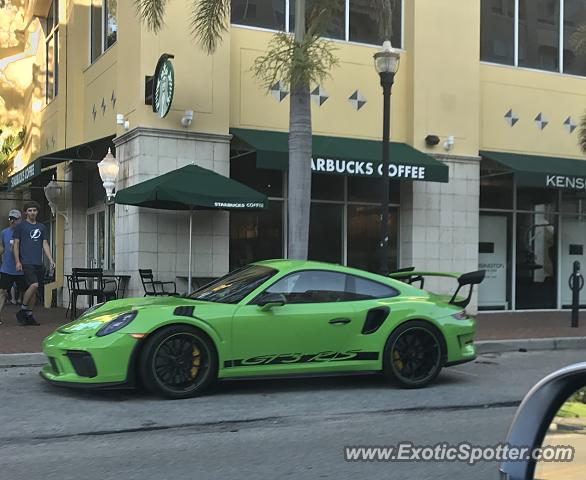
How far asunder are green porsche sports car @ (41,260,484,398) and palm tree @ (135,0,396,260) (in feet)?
10.3

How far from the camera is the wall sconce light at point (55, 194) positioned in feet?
53.1

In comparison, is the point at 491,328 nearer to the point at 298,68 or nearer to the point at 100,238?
the point at 298,68

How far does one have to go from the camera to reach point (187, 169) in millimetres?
11516

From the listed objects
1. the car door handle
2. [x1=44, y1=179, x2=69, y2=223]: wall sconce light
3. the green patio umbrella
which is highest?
[x1=44, y1=179, x2=69, y2=223]: wall sconce light

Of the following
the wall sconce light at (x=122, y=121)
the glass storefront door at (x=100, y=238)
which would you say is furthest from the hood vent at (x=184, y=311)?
the glass storefront door at (x=100, y=238)

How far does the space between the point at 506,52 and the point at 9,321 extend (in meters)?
12.6

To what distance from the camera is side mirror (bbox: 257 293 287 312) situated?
6.70 m

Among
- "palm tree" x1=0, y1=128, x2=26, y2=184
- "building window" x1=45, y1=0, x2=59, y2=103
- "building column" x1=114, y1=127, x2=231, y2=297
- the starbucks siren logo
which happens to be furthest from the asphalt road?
"palm tree" x1=0, y1=128, x2=26, y2=184

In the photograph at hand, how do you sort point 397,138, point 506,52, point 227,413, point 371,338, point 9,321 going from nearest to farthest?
point 227,413 → point 371,338 → point 9,321 → point 397,138 → point 506,52

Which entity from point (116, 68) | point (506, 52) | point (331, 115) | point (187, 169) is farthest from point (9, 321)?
point (506, 52)

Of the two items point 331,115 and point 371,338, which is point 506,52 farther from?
point 371,338

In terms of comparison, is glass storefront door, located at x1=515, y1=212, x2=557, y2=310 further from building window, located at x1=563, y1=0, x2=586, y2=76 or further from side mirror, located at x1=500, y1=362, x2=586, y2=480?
side mirror, located at x1=500, y1=362, x2=586, y2=480

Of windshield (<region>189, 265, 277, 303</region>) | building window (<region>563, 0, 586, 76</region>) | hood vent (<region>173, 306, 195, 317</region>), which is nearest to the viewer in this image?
hood vent (<region>173, 306, 195, 317</region>)

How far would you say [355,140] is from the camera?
45.4ft
